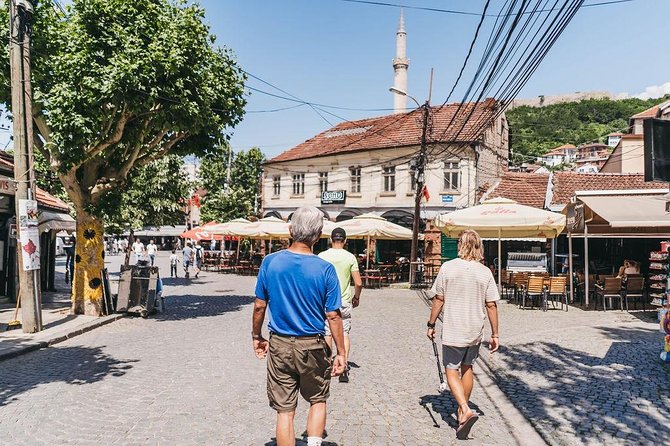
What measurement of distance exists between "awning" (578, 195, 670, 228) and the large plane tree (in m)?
9.13

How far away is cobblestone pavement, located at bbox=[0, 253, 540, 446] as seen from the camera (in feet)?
15.3

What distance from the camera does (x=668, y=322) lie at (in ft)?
23.7

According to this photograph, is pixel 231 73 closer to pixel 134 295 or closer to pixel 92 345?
pixel 134 295

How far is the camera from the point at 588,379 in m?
6.56

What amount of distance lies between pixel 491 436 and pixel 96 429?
12.0 ft

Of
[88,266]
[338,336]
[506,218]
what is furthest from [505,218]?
[338,336]

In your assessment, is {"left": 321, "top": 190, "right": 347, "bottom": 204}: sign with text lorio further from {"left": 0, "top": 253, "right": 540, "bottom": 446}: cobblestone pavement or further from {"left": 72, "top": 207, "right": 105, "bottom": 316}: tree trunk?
{"left": 0, "top": 253, "right": 540, "bottom": 446}: cobblestone pavement

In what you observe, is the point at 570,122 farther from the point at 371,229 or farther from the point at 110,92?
the point at 110,92

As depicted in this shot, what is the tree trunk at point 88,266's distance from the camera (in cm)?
1167

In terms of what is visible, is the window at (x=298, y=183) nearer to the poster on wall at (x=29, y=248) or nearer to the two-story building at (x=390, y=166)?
the two-story building at (x=390, y=166)

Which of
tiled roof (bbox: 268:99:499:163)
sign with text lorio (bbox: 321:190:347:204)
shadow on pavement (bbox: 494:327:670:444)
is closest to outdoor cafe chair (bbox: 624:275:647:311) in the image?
shadow on pavement (bbox: 494:327:670:444)

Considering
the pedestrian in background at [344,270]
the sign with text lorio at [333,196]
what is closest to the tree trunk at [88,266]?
the pedestrian in background at [344,270]

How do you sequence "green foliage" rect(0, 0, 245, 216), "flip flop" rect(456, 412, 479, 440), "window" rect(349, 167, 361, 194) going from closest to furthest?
"flip flop" rect(456, 412, 479, 440)
"green foliage" rect(0, 0, 245, 216)
"window" rect(349, 167, 361, 194)

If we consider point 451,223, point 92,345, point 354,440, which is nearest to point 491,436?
point 354,440
